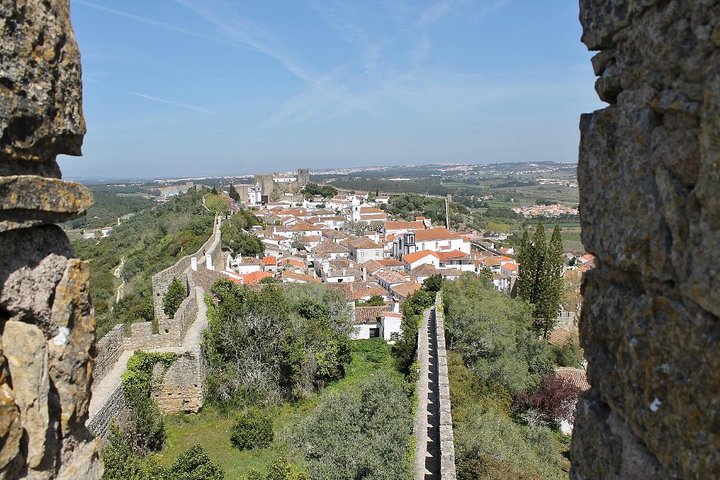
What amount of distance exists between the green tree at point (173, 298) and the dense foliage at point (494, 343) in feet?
35.0

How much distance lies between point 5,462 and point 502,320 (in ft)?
72.5

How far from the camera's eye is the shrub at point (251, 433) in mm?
12547

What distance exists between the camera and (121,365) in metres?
12.5

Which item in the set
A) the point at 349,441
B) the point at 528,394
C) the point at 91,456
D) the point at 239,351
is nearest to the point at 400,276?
the point at 528,394

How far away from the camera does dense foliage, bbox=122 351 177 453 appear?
1135 cm

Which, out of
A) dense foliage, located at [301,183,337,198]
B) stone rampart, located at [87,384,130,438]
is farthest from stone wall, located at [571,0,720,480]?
dense foliage, located at [301,183,337,198]

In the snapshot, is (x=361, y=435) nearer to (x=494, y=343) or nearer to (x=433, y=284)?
(x=494, y=343)

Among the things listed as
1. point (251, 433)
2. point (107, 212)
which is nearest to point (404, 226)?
point (251, 433)

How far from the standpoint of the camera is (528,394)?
70.2 ft

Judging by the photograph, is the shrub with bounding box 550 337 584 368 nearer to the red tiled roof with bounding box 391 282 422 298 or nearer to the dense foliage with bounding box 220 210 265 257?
the red tiled roof with bounding box 391 282 422 298

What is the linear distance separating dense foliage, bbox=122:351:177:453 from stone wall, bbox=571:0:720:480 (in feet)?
36.0

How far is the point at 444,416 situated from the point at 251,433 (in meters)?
4.66

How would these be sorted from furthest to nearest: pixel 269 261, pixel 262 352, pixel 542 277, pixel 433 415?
pixel 269 261
pixel 542 277
pixel 262 352
pixel 433 415

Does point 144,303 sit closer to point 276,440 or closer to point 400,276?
point 276,440
